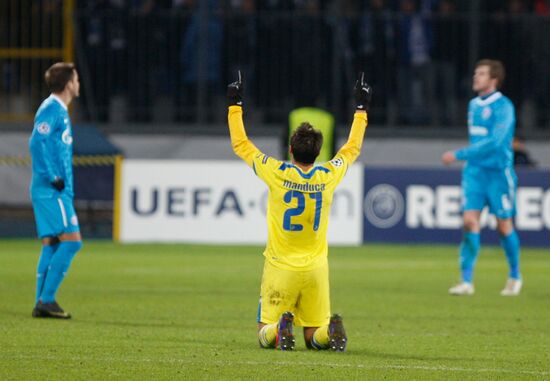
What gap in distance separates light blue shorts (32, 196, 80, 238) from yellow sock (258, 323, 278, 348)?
2.59 meters

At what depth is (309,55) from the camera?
24.0 meters

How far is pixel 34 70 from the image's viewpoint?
24.5 m

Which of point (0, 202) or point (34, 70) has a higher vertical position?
point (34, 70)

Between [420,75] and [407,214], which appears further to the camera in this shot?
[420,75]

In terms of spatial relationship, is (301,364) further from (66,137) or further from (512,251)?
(512,251)

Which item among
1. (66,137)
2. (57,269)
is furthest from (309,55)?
(57,269)

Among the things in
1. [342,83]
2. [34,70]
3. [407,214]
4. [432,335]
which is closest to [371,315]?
[432,335]

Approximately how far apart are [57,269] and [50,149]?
0.94 m

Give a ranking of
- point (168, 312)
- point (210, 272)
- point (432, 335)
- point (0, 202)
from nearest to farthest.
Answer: point (432, 335)
point (168, 312)
point (210, 272)
point (0, 202)

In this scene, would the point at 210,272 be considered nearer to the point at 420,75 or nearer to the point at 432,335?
the point at 432,335

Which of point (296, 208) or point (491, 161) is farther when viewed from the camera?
point (491, 161)

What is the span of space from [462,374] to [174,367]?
5.48 feet

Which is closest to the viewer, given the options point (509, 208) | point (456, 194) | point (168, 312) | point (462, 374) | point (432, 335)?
point (462, 374)

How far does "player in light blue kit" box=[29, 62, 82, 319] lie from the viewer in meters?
10.9
